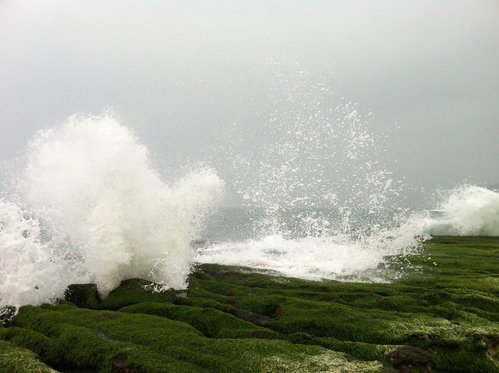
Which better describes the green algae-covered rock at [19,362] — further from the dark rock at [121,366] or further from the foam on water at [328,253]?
the foam on water at [328,253]

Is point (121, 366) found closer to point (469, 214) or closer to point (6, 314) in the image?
point (6, 314)

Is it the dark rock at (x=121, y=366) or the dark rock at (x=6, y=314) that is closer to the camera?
the dark rock at (x=121, y=366)

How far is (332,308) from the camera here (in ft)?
64.1

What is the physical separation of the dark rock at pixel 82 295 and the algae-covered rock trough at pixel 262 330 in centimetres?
7

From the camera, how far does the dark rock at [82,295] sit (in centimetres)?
2245

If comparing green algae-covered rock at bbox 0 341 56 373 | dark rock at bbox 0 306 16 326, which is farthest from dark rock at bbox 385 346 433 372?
dark rock at bbox 0 306 16 326

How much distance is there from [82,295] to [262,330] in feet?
36.8

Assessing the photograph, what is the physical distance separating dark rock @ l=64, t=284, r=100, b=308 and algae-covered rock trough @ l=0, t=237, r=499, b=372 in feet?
0.22

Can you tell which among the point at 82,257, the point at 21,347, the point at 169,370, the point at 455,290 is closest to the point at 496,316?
the point at 455,290

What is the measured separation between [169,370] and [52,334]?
21.6ft

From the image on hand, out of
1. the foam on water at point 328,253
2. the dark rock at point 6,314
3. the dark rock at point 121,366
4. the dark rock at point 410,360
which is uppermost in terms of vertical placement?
the foam on water at point 328,253

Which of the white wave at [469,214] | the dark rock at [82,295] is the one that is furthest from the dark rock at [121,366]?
the white wave at [469,214]

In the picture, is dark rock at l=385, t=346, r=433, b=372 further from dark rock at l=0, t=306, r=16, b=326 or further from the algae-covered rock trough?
dark rock at l=0, t=306, r=16, b=326

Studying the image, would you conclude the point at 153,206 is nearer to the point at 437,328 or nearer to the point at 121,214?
the point at 121,214
